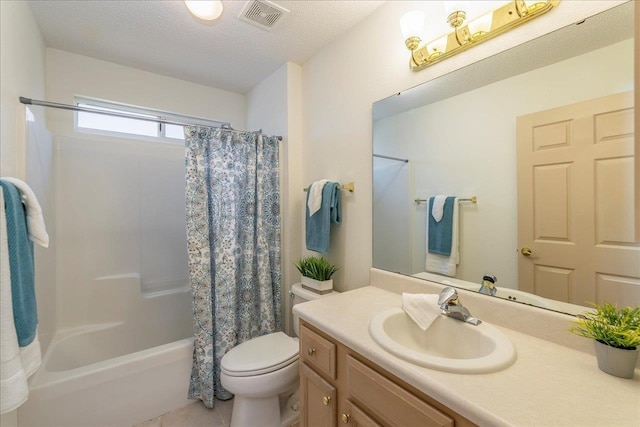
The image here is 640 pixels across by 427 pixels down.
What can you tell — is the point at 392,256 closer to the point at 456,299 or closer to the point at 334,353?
the point at 456,299

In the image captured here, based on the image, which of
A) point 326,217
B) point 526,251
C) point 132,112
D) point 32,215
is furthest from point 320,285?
point 132,112

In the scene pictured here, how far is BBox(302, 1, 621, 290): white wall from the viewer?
1.40m

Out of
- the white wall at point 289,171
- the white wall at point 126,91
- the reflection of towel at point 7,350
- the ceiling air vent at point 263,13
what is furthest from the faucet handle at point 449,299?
the white wall at point 126,91

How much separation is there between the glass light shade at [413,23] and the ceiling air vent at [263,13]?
70 cm

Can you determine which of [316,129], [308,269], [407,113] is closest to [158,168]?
[316,129]

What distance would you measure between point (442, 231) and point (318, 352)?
786 mm

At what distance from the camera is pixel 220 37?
176 cm

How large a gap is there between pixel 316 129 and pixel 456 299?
146 cm

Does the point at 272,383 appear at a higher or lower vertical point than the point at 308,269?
lower

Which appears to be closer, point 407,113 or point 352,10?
point 407,113

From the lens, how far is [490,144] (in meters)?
1.09

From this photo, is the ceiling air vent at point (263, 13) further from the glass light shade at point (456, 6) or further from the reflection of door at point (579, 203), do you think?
the reflection of door at point (579, 203)

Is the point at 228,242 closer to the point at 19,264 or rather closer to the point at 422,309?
the point at 19,264

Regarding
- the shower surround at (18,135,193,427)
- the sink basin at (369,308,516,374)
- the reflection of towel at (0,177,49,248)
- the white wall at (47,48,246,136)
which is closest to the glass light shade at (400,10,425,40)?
the sink basin at (369,308,516,374)
